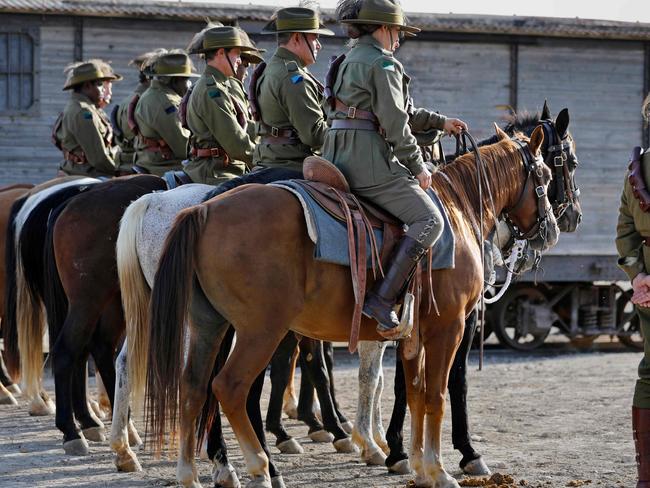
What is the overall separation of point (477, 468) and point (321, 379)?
1759 millimetres

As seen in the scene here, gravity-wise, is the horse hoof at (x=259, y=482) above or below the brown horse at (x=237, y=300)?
below

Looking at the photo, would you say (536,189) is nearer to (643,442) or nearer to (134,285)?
(643,442)

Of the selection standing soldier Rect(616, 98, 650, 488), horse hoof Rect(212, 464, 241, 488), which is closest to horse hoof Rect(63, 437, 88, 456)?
horse hoof Rect(212, 464, 241, 488)

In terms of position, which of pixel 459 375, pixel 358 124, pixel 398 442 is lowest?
pixel 398 442

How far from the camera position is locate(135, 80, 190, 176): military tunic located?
386 inches

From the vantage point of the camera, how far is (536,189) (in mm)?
8141

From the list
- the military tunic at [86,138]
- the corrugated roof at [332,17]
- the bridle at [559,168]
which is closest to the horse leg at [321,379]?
the bridle at [559,168]

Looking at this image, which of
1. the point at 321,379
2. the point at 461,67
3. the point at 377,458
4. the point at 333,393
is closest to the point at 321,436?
the point at 333,393

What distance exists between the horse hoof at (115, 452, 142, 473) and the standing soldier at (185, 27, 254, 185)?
219 cm

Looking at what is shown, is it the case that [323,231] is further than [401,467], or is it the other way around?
[401,467]

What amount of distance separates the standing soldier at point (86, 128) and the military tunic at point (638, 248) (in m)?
6.20

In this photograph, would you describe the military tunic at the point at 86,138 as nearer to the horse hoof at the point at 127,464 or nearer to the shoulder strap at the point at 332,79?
the horse hoof at the point at 127,464

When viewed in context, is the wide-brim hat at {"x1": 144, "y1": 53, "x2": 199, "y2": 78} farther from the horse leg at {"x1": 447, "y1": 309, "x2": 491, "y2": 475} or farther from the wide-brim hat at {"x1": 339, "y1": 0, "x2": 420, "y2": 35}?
the horse leg at {"x1": 447, "y1": 309, "x2": 491, "y2": 475}

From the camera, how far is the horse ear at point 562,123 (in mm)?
8500
